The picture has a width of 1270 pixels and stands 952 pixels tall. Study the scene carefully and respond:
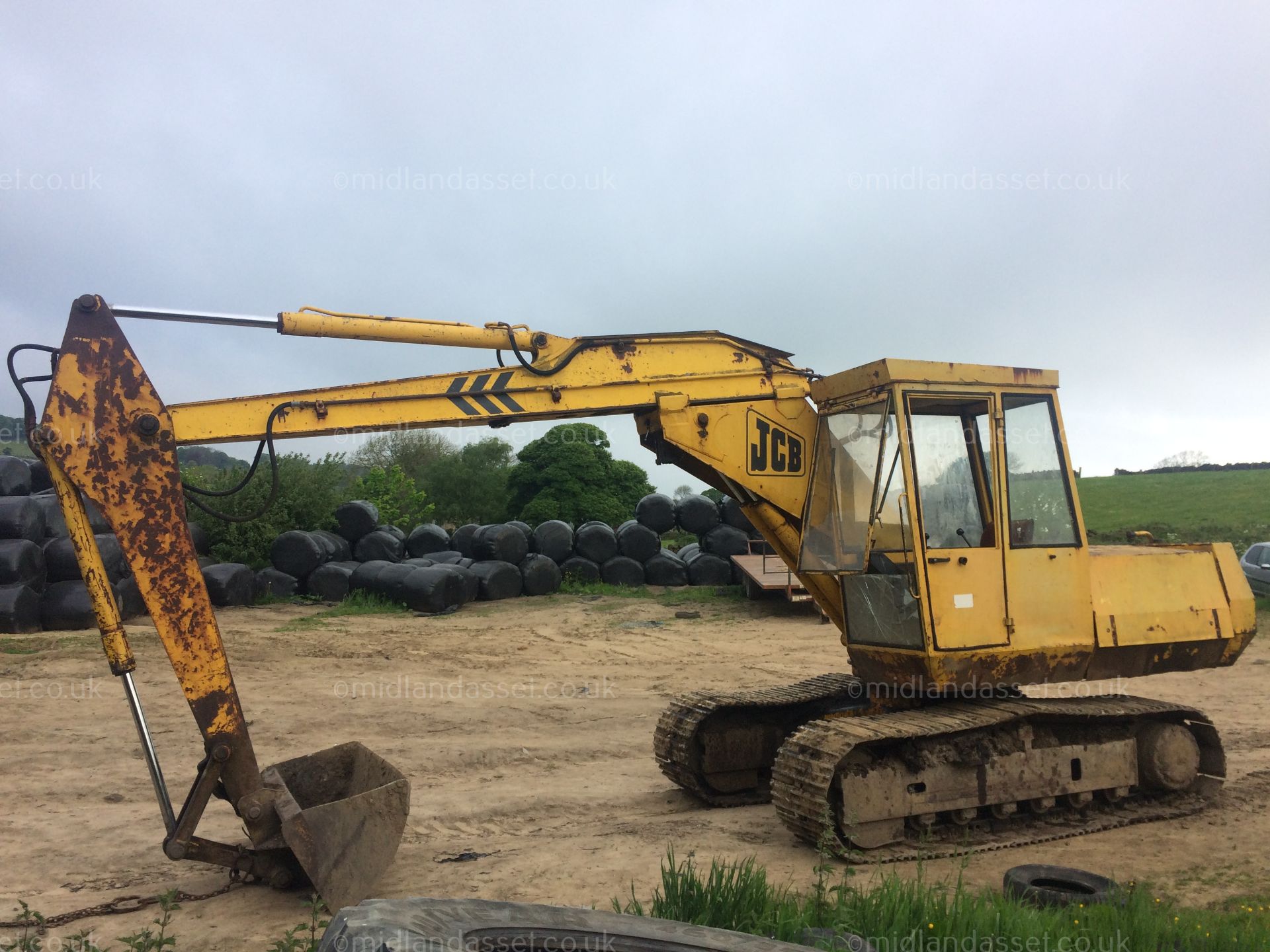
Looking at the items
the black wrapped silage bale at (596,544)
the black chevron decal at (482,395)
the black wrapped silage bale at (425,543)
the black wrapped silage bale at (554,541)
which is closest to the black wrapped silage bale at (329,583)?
the black wrapped silage bale at (425,543)

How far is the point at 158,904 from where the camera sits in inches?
192

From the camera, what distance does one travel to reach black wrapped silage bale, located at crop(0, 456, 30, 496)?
13.0 metres

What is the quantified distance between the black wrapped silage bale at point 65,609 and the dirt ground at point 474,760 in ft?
1.62

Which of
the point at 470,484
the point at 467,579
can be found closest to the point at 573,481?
the point at 470,484

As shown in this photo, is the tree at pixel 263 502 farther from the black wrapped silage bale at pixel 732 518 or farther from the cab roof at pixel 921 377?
the cab roof at pixel 921 377

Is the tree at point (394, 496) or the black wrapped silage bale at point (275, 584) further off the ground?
the tree at point (394, 496)

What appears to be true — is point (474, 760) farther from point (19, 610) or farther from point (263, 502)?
point (263, 502)

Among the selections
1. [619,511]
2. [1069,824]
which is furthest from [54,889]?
[619,511]

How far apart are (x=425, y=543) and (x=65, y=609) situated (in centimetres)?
787

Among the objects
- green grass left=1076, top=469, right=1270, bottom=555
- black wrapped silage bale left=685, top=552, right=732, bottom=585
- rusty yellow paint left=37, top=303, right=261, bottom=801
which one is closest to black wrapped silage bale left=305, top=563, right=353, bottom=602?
black wrapped silage bale left=685, top=552, right=732, bottom=585

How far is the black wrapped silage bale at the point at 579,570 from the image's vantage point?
1923cm

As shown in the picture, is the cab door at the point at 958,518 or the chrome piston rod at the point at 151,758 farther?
the cab door at the point at 958,518

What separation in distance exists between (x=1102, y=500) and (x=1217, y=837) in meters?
28.2

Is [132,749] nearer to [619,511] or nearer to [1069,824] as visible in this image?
[1069,824]
